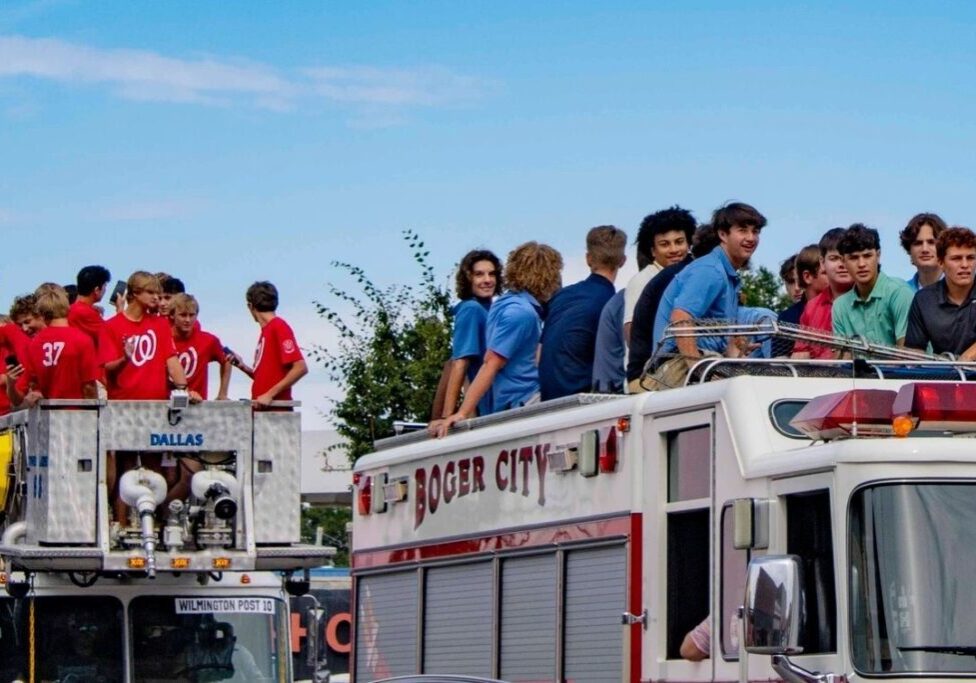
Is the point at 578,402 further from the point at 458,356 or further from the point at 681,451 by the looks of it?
the point at 458,356

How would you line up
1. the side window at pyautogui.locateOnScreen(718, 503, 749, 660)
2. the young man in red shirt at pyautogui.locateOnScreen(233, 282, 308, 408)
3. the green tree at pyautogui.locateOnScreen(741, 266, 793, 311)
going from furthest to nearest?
the green tree at pyautogui.locateOnScreen(741, 266, 793, 311) → the young man in red shirt at pyautogui.locateOnScreen(233, 282, 308, 408) → the side window at pyautogui.locateOnScreen(718, 503, 749, 660)

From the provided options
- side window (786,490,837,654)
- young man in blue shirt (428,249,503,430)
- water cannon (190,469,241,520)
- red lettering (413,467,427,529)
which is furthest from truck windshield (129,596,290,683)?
side window (786,490,837,654)

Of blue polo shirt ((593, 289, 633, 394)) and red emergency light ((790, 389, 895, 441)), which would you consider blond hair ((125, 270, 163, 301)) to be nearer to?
blue polo shirt ((593, 289, 633, 394))

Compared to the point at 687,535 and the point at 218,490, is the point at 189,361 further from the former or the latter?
the point at 687,535

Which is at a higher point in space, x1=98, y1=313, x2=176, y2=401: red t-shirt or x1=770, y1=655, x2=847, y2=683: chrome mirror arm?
x1=98, y1=313, x2=176, y2=401: red t-shirt

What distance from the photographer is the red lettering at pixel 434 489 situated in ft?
36.1

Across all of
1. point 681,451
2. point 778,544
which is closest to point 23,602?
point 681,451

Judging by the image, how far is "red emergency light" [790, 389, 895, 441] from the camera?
766 centimetres

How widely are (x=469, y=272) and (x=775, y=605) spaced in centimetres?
557

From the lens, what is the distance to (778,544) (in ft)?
25.5

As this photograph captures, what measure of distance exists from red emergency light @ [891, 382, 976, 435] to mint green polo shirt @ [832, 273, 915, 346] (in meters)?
2.43

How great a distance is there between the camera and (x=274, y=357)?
46.1ft

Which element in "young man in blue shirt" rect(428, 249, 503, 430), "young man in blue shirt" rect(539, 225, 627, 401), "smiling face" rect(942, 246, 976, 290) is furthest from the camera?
"young man in blue shirt" rect(428, 249, 503, 430)

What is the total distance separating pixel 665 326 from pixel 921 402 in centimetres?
258
